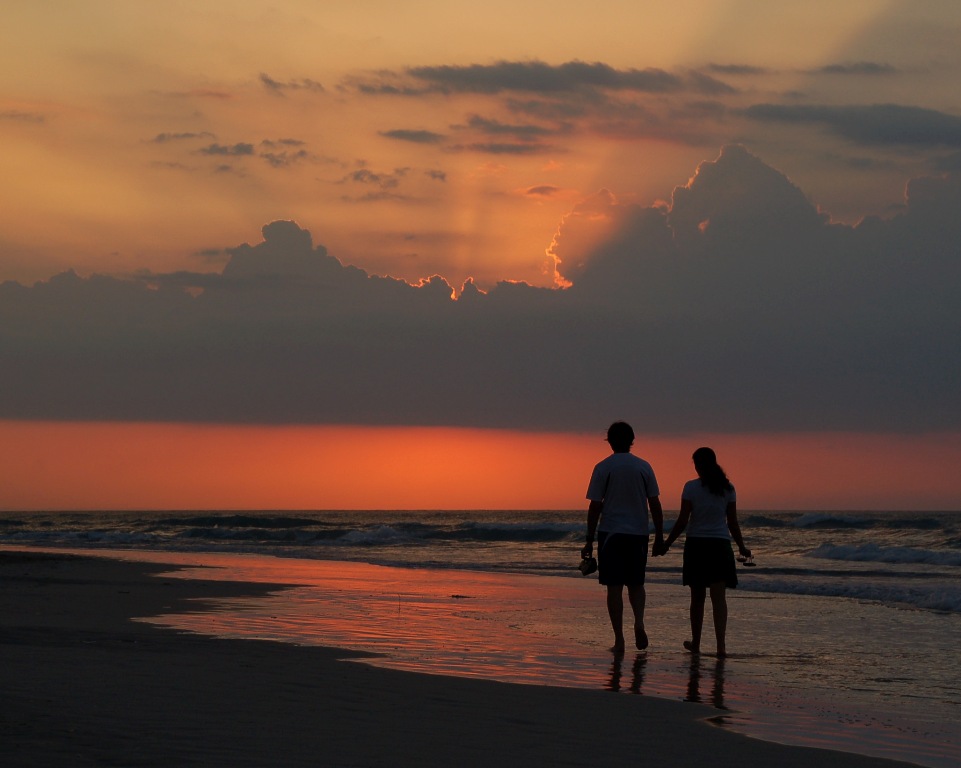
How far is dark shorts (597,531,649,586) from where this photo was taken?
1048cm

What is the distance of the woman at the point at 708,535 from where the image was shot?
10656 millimetres

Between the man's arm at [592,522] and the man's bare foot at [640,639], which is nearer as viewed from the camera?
the man's arm at [592,522]

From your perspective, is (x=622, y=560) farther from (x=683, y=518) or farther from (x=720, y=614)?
(x=720, y=614)

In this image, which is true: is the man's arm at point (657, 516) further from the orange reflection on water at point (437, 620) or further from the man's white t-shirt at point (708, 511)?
the orange reflection on water at point (437, 620)

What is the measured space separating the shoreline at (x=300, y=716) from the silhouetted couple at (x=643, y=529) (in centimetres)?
257

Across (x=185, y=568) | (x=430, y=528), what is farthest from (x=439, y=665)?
(x=430, y=528)

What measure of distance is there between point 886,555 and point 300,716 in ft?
96.6

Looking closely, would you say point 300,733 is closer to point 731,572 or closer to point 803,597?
point 731,572

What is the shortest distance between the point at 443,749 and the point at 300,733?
0.79 meters

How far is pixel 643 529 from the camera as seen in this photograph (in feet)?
34.8

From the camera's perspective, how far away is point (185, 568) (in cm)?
2455

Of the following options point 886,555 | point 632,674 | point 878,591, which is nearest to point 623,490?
point 632,674

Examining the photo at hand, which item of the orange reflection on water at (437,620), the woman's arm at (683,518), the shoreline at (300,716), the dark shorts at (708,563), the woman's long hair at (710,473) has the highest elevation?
the woman's long hair at (710,473)

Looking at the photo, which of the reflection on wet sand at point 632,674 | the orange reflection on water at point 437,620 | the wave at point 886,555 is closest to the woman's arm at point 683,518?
the reflection on wet sand at point 632,674
